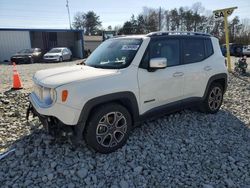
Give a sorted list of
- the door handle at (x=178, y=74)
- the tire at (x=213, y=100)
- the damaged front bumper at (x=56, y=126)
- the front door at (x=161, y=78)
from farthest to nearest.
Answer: the tire at (x=213, y=100) → the door handle at (x=178, y=74) → the front door at (x=161, y=78) → the damaged front bumper at (x=56, y=126)

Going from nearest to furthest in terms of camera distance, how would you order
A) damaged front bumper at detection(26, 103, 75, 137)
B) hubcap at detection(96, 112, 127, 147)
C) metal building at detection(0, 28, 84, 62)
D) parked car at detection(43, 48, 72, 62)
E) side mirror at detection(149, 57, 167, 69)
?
damaged front bumper at detection(26, 103, 75, 137)
hubcap at detection(96, 112, 127, 147)
side mirror at detection(149, 57, 167, 69)
parked car at detection(43, 48, 72, 62)
metal building at detection(0, 28, 84, 62)

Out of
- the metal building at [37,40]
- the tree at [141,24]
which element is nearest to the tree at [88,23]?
the tree at [141,24]

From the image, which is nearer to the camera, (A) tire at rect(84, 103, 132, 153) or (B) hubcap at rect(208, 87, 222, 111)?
(A) tire at rect(84, 103, 132, 153)

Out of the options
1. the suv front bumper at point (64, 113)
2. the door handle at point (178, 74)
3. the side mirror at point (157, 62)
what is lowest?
the suv front bumper at point (64, 113)

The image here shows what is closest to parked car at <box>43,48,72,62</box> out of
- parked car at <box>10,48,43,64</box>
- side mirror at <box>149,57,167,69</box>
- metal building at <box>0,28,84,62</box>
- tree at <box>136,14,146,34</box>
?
parked car at <box>10,48,43,64</box>

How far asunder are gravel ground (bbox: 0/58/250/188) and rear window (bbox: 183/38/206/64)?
1.28m

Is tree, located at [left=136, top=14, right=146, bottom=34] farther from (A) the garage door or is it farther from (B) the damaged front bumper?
(B) the damaged front bumper

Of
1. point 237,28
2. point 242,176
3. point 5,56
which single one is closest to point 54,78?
point 242,176

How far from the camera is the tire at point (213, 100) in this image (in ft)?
17.2

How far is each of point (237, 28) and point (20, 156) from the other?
193ft

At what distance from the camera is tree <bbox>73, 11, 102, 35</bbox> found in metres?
70.6

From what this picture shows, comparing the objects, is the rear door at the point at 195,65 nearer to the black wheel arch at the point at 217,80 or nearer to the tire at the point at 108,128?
the black wheel arch at the point at 217,80

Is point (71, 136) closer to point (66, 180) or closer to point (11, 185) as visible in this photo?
point (66, 180)

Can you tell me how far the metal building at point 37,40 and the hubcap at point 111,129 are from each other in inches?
1008
